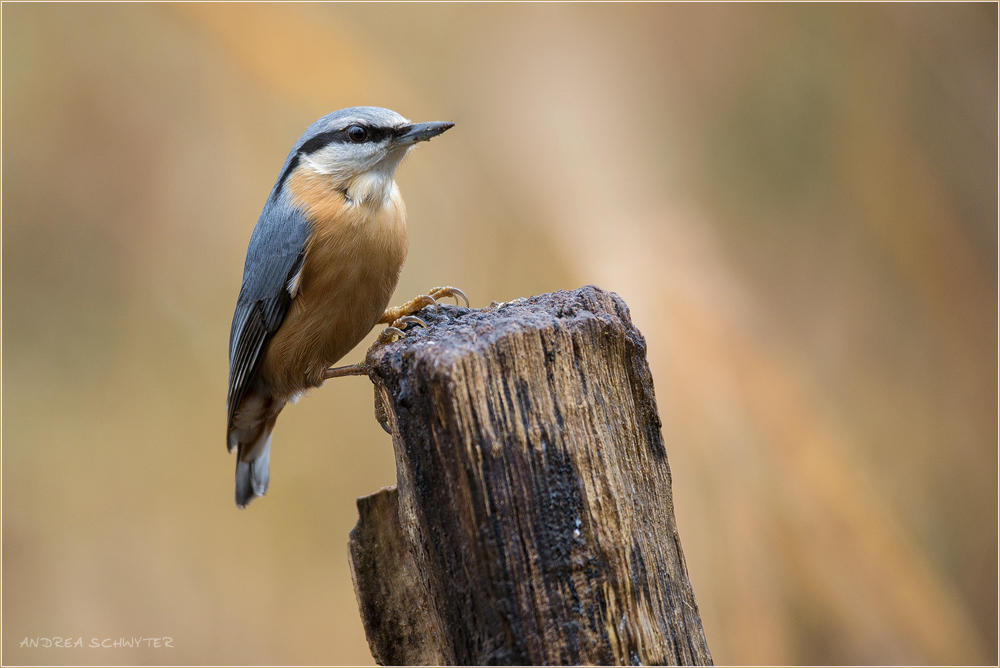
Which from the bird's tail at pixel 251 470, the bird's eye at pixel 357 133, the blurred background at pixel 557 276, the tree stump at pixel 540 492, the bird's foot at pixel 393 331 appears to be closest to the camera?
the tree stump at pixel 540 492

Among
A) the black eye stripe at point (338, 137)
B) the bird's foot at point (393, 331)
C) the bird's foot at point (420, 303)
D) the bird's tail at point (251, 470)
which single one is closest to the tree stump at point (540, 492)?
the bird's foot at point (393, 331)

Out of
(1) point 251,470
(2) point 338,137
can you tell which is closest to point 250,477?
(1) point 251,470

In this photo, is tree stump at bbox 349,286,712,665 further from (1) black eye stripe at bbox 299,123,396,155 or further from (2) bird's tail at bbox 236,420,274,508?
(2) bird's tail at bbox 236,420,274,508

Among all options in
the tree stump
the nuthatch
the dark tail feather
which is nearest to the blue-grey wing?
the nuthatch

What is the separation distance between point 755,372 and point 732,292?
52cm

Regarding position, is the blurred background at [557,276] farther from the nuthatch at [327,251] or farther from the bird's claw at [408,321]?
the bird's claw at [408,321]

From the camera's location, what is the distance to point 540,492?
4.68 ft

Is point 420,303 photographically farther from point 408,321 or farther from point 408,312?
point 408,321

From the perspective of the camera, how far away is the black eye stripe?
253 cm

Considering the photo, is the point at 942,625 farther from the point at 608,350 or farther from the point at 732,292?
the point at 608,350

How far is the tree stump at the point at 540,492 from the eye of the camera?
55.1 inches

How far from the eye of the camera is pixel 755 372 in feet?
13.4

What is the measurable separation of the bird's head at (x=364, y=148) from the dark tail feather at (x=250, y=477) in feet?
4.53

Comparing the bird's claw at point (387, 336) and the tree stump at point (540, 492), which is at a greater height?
the bird's claw at point (387, 336)
